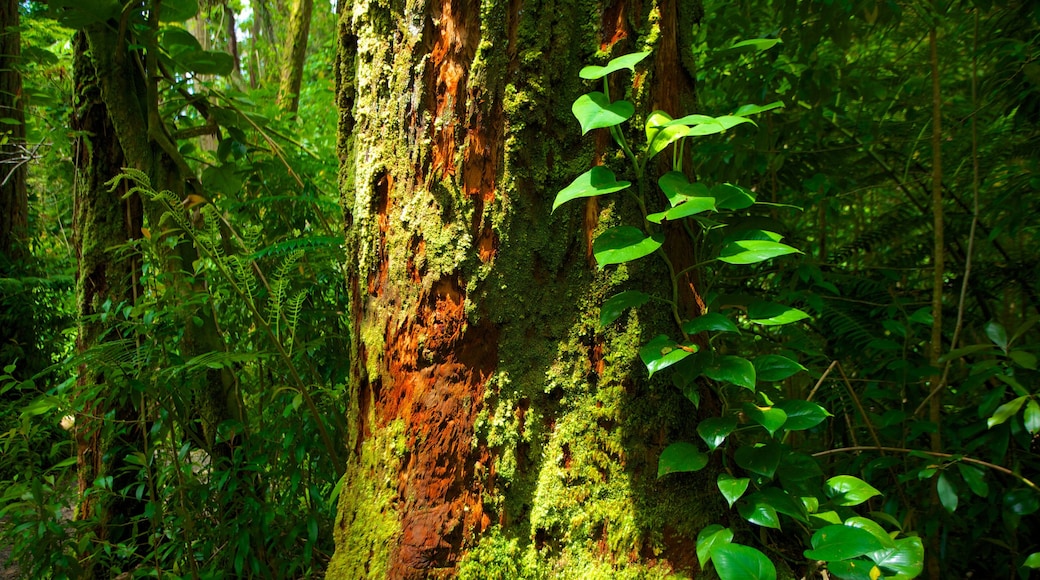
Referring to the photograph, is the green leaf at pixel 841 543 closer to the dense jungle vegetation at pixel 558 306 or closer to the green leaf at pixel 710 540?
the dense jungle vegetation at pixel 558 306

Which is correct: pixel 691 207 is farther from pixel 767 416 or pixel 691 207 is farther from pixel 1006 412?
pixel 1006 412

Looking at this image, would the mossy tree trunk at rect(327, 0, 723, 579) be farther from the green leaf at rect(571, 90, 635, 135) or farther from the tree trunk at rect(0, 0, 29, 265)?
the tree trunk at rect(0, 0, 29, 265)

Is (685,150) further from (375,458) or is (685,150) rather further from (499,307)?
(375,458)

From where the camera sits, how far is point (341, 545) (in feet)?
4.00

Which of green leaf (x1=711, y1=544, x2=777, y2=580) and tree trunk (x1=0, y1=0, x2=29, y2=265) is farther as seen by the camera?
tree trunk (x1=0, y1=0, x2=29, y2=265)

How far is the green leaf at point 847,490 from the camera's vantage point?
1.09 m


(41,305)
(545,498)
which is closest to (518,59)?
(545,498)

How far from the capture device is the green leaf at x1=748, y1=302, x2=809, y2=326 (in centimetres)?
104

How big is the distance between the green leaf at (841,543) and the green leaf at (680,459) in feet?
0.67

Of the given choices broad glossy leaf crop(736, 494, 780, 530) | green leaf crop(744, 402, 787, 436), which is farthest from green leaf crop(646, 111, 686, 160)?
broad glossy leaf crop(736, 494, 780, 530)

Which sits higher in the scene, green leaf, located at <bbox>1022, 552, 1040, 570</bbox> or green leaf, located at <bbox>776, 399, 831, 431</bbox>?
green leaf, located at <bbox>776, 399, 831, 431</bbox>

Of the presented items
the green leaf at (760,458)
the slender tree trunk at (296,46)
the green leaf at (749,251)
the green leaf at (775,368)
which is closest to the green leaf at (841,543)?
the green leaf at (760,458)

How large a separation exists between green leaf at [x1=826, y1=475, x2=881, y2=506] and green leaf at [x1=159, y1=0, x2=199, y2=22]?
2.58 metres

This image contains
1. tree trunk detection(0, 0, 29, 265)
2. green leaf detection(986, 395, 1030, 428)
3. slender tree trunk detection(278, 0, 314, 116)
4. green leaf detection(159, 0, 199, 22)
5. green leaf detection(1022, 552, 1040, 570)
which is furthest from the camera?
slender tree trunk detection(278, 0, 314, 116)
